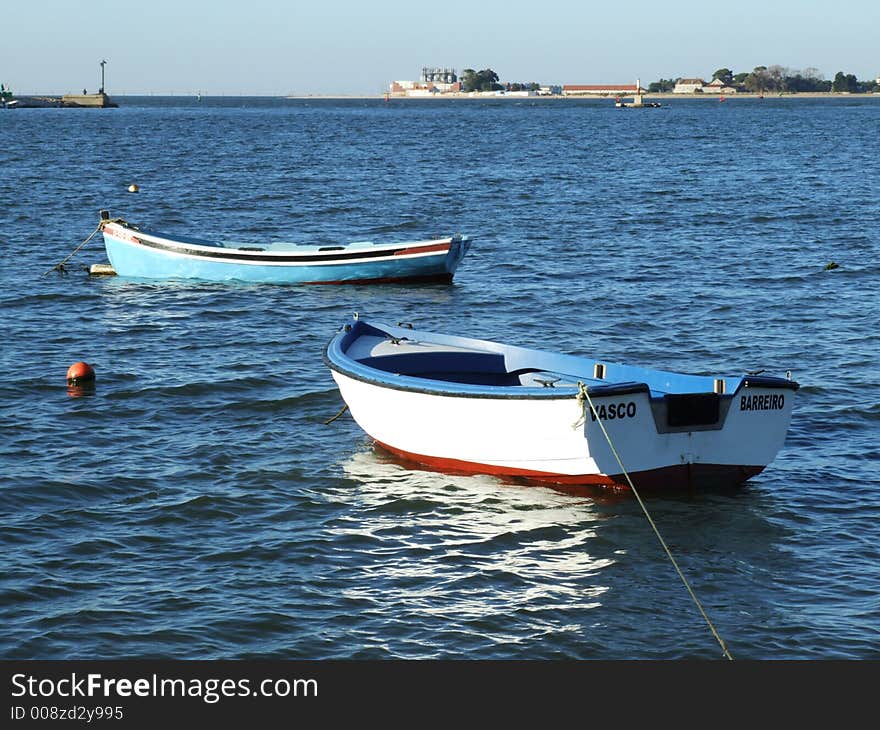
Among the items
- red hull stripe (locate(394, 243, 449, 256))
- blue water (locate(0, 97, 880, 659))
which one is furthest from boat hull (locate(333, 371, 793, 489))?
red hull stripe (locate(394, 243, 449, 256))

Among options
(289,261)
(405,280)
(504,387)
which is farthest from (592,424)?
(405,280)

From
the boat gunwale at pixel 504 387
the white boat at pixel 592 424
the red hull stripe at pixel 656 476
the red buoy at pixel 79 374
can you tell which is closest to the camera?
the boat gunwale at pixel 504 387

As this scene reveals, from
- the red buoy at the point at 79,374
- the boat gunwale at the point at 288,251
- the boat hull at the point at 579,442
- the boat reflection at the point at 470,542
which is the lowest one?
the boat reflection at the point at 470,542

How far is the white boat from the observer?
1465 cm

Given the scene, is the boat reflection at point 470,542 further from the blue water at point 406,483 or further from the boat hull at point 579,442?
the boat hull at point 579,442

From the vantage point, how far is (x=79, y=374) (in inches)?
813

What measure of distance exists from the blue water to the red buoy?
202 millimetres

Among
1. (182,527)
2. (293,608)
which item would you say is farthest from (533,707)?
(182,527)

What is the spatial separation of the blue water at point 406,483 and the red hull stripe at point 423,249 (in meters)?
0.98

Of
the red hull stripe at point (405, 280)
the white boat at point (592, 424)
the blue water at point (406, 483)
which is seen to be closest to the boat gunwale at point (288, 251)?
the red hull stripe at point (405, 280)

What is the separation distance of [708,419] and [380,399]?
403cm

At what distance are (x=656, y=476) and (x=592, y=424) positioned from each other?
44.0 inches

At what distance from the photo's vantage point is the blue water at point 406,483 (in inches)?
476

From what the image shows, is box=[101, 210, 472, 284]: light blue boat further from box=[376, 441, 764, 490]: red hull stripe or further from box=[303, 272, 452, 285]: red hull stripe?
box=[376, 441, 764, 490]: red hull stripe
